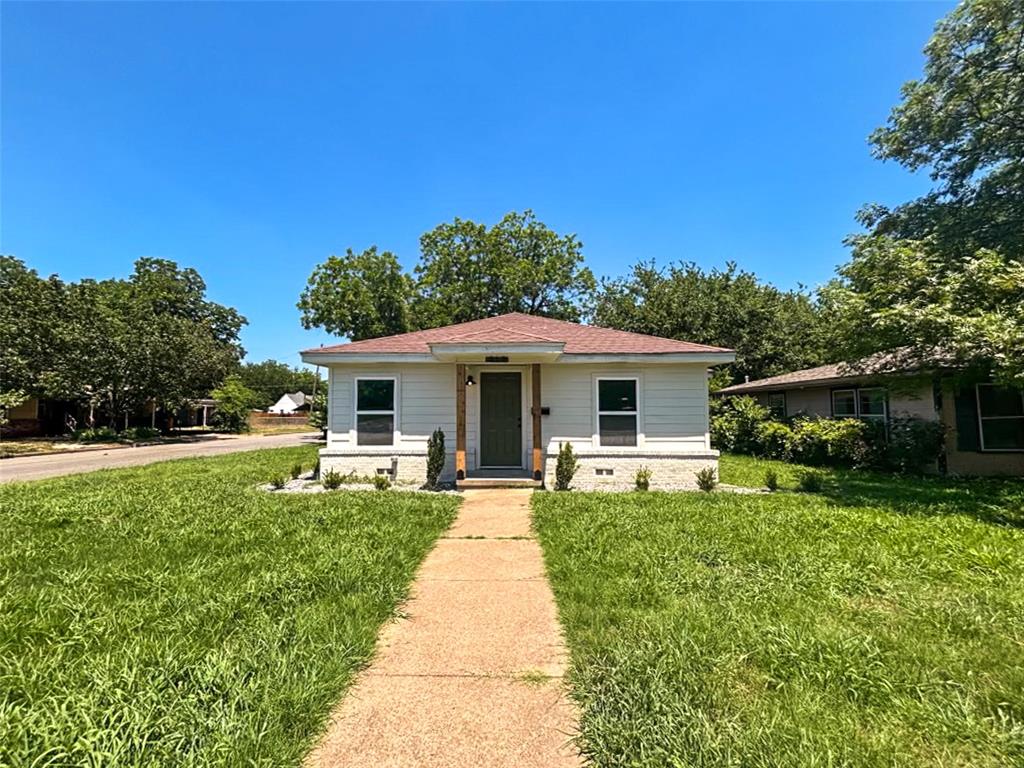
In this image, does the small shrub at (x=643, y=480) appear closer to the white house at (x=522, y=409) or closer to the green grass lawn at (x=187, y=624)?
the white house at (x=522, y=409)

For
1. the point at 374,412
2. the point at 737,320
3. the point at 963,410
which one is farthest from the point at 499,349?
the point at 737,320

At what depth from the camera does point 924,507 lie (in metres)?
7.20

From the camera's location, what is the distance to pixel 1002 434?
36.1 ft

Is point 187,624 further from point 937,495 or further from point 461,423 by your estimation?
point 937,495

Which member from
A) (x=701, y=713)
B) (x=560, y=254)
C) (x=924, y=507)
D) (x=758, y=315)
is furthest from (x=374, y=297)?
(x=701, y=713)

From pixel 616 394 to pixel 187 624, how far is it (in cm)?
842

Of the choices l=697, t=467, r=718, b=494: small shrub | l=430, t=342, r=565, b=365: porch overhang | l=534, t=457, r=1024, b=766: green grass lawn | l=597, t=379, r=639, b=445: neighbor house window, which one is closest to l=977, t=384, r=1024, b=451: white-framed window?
l=534, t=457, r=1024, b=766: green grass lawn

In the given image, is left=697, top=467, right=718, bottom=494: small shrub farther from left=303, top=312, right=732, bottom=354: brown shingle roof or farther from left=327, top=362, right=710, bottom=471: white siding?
left=303, top=312, right=732, bottom=354: brown shingle roof

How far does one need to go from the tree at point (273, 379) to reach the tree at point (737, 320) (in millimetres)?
51571

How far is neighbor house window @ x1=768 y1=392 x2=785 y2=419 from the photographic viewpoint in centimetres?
1872

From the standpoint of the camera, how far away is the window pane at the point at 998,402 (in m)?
10.9

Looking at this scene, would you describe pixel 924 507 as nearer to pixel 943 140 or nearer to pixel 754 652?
pixel 754 652

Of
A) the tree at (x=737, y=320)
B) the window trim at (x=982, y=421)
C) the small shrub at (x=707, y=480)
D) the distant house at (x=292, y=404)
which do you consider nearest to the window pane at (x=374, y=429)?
the small shrub at (x=707, y=480)

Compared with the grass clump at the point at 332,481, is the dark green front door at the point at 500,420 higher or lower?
higher
